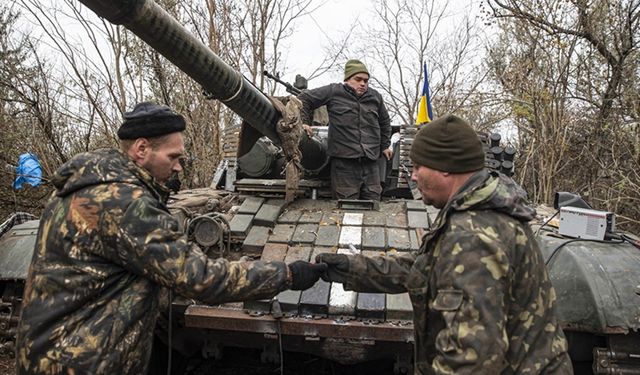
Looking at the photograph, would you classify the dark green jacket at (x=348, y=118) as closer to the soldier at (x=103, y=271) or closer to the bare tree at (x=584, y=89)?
the soldier at (x=103, y=271)

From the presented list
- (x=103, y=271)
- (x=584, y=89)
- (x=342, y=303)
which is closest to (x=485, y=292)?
(x=103, y=271)

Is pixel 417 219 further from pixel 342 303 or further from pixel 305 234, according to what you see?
pixel 342 303

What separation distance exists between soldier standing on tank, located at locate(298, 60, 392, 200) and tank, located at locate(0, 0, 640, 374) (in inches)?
10.9

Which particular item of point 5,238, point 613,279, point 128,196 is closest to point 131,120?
point 128,196

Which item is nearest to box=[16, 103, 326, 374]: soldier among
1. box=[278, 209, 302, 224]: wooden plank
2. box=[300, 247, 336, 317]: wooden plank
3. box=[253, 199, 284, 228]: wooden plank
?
box=[300, 247, 336, 317]: wooden plank

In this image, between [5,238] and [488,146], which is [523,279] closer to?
[5,238]

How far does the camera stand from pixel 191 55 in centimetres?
314

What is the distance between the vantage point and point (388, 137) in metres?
5.59

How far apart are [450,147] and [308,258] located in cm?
217

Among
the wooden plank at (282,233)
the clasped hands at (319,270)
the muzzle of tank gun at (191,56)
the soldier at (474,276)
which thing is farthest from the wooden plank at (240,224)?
the soldier at (474,276)

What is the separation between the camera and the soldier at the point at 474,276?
1906 mm

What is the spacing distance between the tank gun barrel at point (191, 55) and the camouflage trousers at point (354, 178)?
3.29 ft

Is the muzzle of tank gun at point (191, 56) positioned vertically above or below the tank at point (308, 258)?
above

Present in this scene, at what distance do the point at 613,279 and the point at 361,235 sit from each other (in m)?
1.78
